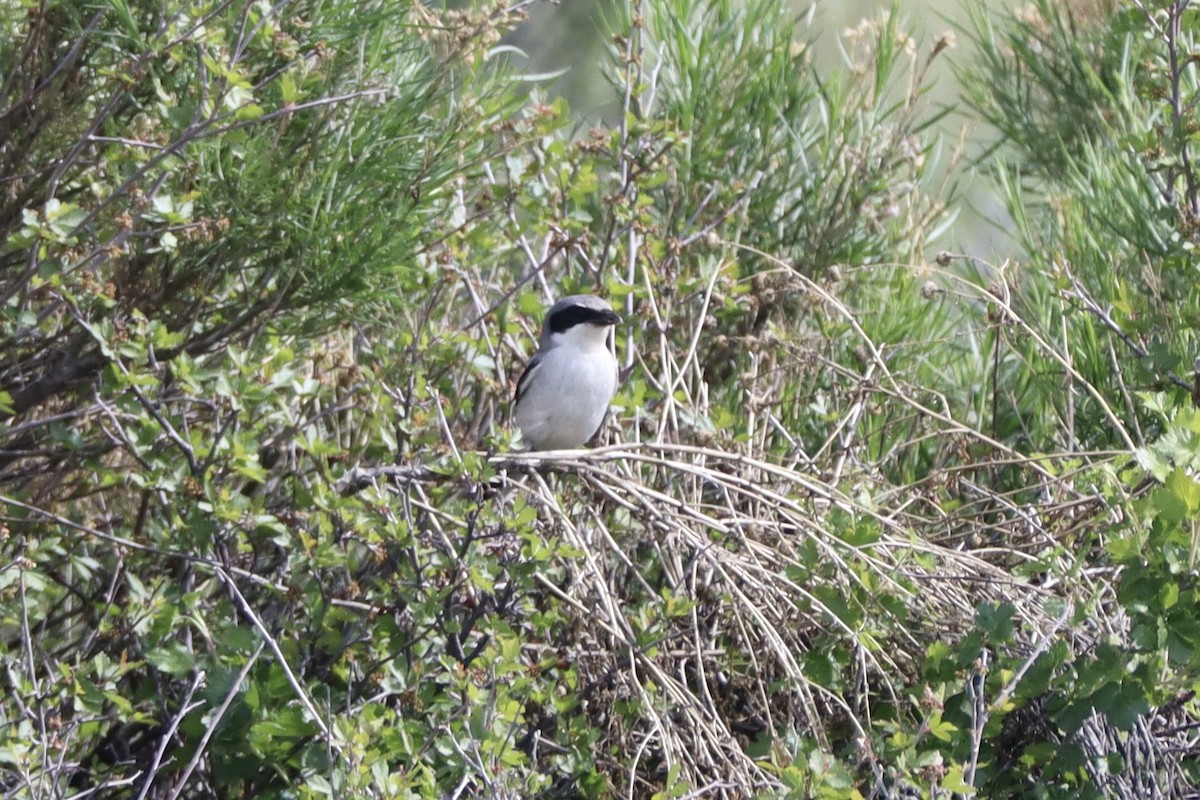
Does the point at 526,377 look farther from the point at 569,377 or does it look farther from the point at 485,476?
the point at 485,476

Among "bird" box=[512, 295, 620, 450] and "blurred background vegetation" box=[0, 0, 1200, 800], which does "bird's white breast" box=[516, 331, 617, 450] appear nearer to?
"bird" box=[512, 295, 620, 450]

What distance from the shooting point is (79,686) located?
304 cm

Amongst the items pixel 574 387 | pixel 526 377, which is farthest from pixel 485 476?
pixel 526 377

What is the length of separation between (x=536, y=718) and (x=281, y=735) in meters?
0.62

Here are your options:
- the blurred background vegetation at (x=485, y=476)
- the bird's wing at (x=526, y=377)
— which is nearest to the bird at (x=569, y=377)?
the bird's wing at (x=526, y=377)

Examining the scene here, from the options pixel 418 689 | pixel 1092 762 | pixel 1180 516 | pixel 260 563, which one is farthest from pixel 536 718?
pixel 1180 516

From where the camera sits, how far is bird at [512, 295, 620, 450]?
4.15 m

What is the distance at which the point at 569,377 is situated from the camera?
420 cm

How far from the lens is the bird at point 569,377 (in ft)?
13.6

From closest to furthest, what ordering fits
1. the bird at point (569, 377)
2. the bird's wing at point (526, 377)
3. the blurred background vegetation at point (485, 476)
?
the blurred background vegetation at point (485, 476) < the bird at point (569, 377) < the bird's wing at point (526, 377)

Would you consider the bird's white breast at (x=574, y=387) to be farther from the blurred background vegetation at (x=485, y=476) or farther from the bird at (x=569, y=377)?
the blurred background vegetation at (x=485, y=476)

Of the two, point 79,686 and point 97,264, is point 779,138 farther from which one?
point 79,686

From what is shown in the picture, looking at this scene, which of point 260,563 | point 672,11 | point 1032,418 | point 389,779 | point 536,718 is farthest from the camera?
point 672,11

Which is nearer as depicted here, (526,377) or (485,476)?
(485,476)
